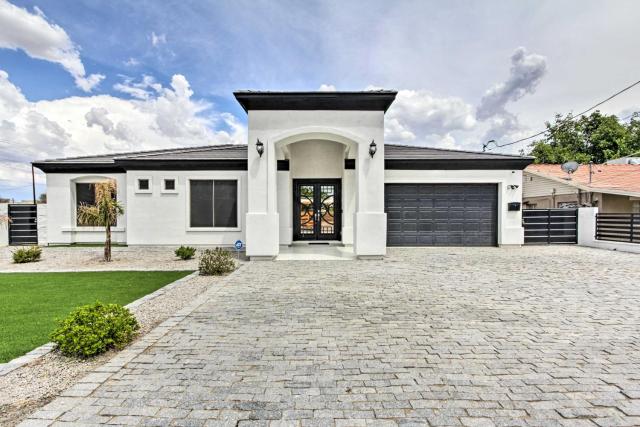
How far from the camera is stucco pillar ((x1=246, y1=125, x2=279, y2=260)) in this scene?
890 centimetres

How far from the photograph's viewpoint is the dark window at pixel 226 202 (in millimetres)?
11617

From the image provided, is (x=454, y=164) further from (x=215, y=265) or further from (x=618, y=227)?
(x=215, y=265)

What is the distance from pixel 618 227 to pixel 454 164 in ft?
21.2

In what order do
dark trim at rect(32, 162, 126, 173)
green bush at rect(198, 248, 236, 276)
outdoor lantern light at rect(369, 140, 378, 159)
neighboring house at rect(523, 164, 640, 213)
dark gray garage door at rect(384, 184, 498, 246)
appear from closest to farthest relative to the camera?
green bush at rect(198, 248, 236, 276) → outdoor lantern light at rect(369, 140, 378, 159) → dark gray garage door at rect(384, 184, 498, 246) → dark trim at rect(32, 162, 126, 173) → neighboring house at rect(523, 164, 640, 213)

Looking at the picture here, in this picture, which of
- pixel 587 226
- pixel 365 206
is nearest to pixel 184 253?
pixel 365 206

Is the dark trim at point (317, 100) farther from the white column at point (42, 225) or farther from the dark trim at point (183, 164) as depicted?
the white column at point (42, 225)

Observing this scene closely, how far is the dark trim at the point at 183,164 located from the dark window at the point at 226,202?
62 cm

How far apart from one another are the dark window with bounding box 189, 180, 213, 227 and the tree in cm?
3001

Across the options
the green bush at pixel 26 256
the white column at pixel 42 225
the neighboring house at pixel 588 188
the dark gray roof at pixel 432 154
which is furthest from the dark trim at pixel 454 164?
the white column at pixel 42 225

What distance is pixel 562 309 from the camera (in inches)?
182

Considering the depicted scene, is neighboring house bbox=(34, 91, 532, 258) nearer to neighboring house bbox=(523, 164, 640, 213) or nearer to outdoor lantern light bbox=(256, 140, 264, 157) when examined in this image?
outdoor lantern light bbox=(256, 140, 264, 157)

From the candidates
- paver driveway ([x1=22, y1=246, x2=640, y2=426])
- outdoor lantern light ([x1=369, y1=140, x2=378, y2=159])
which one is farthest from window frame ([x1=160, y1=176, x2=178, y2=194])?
outdoor lantern light ([x1=369, y1=140, x2=378, y2=159])

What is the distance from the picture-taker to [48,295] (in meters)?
5.45

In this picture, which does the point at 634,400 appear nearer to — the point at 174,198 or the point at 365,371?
the point at 365,371
